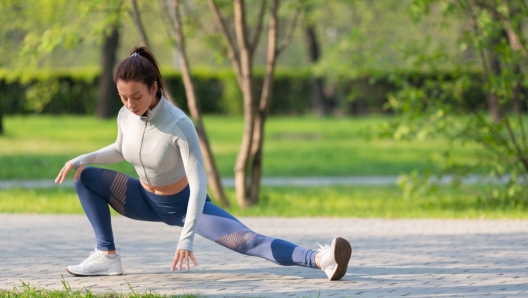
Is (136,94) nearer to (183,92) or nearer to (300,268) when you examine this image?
(300,268)

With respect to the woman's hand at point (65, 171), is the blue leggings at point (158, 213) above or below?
below

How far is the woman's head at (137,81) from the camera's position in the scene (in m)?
5.20

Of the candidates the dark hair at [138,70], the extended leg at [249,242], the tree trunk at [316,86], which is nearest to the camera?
the dark hair at [138,70]

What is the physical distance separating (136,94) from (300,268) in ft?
6.13

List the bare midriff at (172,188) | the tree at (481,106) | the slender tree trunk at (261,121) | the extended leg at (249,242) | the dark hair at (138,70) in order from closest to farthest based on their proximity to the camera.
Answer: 1. the dark hair at (138,70)
2. the extended leg at (249,242)
3. the bare midriff at (172,188)
4. the tree at (481,106)
5. the slender tree trunk at (261,121)

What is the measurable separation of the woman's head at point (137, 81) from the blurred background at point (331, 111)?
16.7 feet

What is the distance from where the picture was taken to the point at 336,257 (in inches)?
213

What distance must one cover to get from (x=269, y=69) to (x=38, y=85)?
926 inches

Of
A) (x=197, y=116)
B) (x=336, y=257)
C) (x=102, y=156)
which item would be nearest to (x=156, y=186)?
(x=102, y=156)

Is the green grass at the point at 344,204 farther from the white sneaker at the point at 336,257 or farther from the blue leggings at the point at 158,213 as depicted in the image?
the white sneaker at the point at 336,257

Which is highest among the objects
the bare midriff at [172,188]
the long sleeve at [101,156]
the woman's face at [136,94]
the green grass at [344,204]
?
the woman's face at [136,94]

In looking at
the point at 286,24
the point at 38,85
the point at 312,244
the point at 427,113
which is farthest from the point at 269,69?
the point at 286,24

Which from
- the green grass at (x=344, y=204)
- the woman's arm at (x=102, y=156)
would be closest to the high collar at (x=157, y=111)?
the woman's arm at (x=102, y=156)

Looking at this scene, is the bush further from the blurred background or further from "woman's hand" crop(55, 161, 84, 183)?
"woman's hand" crop(55, 161, 84, 183)
